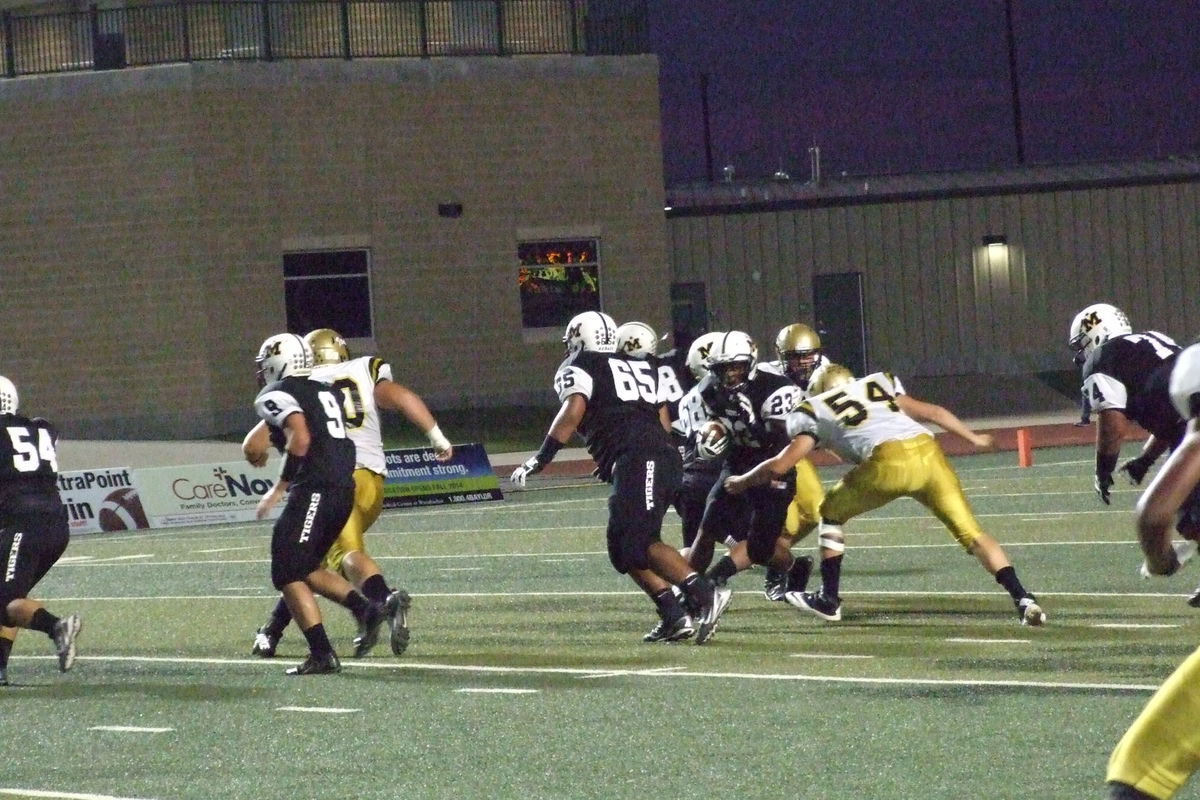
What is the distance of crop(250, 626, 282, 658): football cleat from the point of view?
38.0 ft

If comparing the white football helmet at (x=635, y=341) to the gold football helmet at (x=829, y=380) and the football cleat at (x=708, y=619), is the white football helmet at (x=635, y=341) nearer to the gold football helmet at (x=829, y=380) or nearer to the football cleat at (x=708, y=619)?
the gold football helmet at (x=829, y=380)

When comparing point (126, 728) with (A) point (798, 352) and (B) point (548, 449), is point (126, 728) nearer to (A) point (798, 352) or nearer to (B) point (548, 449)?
(B) point (548, 449)

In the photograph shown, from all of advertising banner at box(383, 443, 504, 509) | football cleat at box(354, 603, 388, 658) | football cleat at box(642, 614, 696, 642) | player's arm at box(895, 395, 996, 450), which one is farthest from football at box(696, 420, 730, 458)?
advertising banner at box(383, 443, 504, 509)

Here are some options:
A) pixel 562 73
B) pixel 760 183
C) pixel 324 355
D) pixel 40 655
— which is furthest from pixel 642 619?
pixel 760 183

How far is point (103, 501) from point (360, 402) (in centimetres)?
1252

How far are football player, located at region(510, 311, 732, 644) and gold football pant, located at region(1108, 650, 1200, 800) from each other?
643 centimetres

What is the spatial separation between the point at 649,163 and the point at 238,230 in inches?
277

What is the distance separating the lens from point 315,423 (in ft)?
35.0

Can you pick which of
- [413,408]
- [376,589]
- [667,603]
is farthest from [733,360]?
[376,589]

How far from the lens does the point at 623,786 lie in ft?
23.9

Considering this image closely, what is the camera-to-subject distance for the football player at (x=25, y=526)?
10789 mm

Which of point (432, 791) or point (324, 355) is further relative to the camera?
point (324, 355)

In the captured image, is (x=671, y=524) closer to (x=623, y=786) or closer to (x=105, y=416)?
(x=623, y=786)

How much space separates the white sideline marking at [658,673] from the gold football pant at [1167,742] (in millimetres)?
4294
